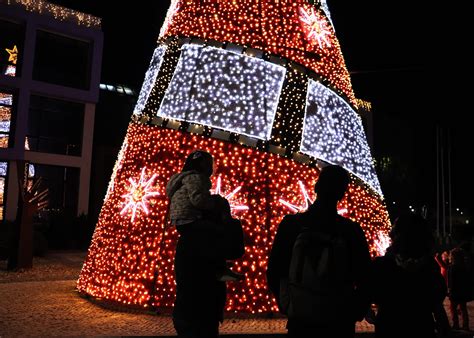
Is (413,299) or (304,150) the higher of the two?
(304,150)

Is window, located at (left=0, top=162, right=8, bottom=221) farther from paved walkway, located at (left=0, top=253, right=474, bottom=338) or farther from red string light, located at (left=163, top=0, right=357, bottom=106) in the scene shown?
red string light, located at (left=163, top=0, right=357, bottom=106)

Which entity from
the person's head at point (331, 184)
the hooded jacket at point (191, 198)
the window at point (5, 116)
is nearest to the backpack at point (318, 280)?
the person's head at point (331, 184)

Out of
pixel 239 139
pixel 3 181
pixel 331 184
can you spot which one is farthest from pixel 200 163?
pixel 3 181

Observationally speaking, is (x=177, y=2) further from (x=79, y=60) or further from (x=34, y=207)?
(x=79, y=60)

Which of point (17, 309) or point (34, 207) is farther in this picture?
point (34, 207)

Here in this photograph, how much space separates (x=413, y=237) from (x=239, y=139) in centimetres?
421

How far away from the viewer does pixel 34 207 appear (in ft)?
43.9

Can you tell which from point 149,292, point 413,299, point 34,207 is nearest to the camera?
point 413,299

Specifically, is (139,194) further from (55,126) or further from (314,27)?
(55,126)

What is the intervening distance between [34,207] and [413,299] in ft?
40.1

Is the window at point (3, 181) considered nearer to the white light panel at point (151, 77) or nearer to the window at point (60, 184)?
the window at point (60, 184)

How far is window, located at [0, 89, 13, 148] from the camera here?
2603 centimetres

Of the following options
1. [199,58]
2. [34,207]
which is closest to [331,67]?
[199,58]

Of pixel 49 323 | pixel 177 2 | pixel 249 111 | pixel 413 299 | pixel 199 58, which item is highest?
pixel 177 2
